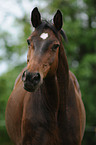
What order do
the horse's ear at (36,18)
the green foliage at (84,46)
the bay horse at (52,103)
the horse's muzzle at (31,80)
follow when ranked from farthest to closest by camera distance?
the green foliage at (84,46) < the horse's ear at (36,18) < the bay horse at (52,103) < the horse's muzzle at (31,80)

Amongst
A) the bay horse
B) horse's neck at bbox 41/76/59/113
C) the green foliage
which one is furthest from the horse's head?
the green foliage

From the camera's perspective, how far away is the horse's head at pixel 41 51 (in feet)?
8.80

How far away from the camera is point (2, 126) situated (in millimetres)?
13469

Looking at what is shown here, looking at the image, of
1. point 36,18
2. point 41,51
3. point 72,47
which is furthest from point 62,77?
point 72,47

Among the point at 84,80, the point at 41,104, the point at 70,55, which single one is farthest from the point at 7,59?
Result: the point at 41,104

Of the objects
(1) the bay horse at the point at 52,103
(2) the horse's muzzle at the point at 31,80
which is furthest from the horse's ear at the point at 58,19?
(2) the horse's muzzle at the point at 31,80

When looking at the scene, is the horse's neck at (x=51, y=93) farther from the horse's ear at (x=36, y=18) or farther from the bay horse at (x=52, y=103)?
the horse's ear at (x=36, y=18)

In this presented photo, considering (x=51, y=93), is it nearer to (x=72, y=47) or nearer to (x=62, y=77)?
(x=62, y=77)

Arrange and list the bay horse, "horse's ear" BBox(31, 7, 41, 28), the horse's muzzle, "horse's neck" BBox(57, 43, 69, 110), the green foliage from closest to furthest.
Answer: the horse's muzzle < the bay horse < "horse's ear" BBox(31, 7, 41, 28) < "horse's neck" BBox(57, 43, 69, 110) < the green foliage

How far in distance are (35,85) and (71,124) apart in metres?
1.16

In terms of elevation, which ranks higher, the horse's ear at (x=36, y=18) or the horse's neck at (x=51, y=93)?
the horse's ear at (x=36, y=18)

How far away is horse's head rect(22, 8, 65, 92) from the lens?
8.80 feet

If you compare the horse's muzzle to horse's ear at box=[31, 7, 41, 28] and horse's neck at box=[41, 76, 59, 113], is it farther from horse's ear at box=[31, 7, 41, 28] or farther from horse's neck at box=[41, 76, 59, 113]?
horse's ear at box=[31, 7, 41, 28]

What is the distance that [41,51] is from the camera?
→ 115 inches
